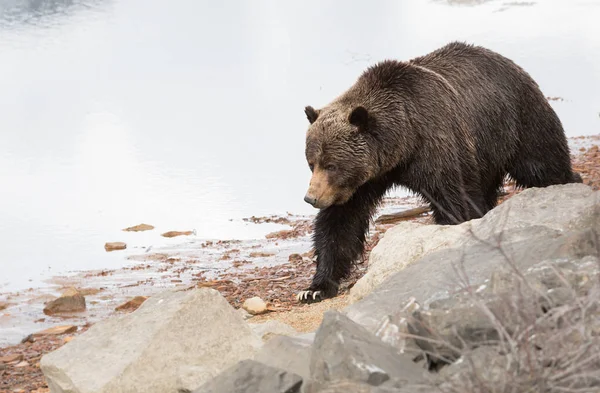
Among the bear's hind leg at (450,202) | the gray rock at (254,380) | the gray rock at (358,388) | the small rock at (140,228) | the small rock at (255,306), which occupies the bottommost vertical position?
the small rock at (140,228)

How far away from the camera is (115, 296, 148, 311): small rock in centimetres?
897

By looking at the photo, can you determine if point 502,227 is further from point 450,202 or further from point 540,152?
point 540,152

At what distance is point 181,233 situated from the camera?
12141mm

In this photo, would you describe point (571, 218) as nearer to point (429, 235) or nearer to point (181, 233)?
point (429, 235)

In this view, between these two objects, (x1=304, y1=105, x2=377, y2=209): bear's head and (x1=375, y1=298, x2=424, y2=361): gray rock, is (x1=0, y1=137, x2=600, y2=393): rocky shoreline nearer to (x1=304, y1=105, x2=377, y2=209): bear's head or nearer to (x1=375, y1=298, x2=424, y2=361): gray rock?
(x1=375, y1=298, x2=424, y2=361): gray rock

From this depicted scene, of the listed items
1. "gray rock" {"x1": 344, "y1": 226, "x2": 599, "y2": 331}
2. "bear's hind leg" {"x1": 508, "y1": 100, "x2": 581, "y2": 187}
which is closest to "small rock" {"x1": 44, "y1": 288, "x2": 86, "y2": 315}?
"bear's hind leg" {"x1": 508, "y1": 100, "x2": 581, "y2": 187}

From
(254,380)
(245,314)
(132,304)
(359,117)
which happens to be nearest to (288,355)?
(254,380)

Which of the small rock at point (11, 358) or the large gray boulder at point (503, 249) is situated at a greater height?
the large gray boulder at point (503, 249)

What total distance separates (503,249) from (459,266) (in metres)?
0.24

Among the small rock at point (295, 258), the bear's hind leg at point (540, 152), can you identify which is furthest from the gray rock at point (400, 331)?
the small rock at point (295, 258)

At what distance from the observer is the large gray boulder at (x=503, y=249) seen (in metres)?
4.26

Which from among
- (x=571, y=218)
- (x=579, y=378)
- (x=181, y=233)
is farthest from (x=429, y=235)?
(x=181, y=233)

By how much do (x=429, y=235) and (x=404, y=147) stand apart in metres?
1.47

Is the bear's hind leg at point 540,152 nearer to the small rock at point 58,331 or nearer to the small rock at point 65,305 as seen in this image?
the small rock at point 58,331
